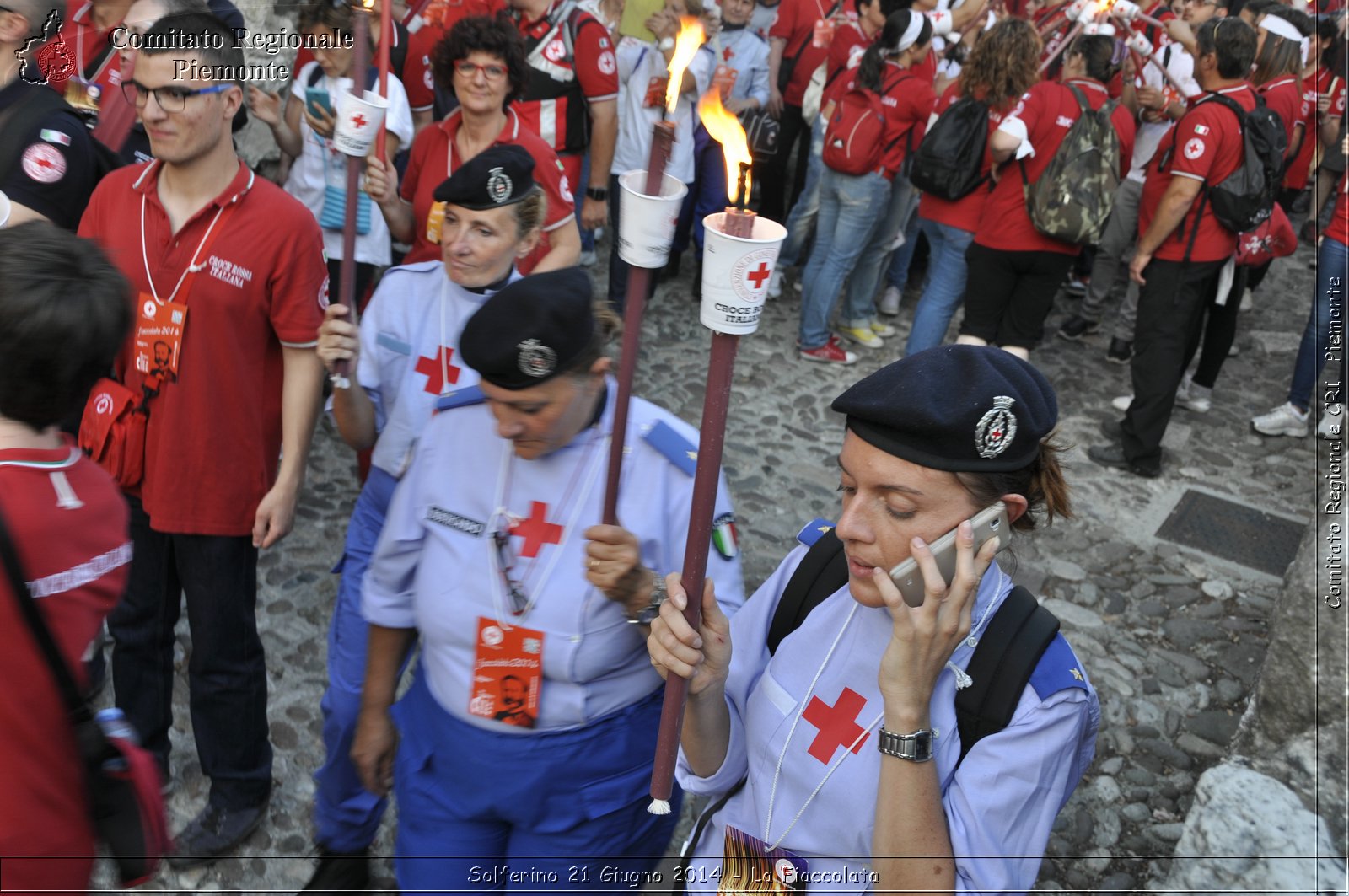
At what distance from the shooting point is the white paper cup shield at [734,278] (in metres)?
1.38

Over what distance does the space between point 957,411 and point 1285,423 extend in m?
6.59

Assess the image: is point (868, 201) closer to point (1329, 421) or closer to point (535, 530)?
point (1329, 421)

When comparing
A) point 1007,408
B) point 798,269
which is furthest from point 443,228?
point 798,269

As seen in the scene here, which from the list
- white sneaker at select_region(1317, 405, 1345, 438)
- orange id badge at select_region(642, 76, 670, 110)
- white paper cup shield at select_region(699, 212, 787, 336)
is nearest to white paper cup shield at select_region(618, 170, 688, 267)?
white paper cup shield at select_region(699, 212, 787, 336)

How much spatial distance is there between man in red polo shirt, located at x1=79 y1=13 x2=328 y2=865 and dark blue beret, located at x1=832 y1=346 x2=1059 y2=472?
1.96m

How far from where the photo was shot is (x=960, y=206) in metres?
6.61

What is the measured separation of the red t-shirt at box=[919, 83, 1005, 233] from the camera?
6.40 meters

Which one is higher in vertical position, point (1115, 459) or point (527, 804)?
point (527, 804)

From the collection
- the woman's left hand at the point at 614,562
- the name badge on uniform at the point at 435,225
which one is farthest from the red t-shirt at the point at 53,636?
the name badge on uniform at the point at 435,225

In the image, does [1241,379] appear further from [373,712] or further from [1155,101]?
[373,712]

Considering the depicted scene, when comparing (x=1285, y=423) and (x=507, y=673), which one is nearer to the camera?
(x=507, y=673)

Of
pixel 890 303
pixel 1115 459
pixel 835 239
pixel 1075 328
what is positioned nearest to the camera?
pixel 1115 459

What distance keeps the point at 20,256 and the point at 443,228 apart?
150 centimetres

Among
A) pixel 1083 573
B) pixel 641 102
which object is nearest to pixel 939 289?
pixel 1083 573
